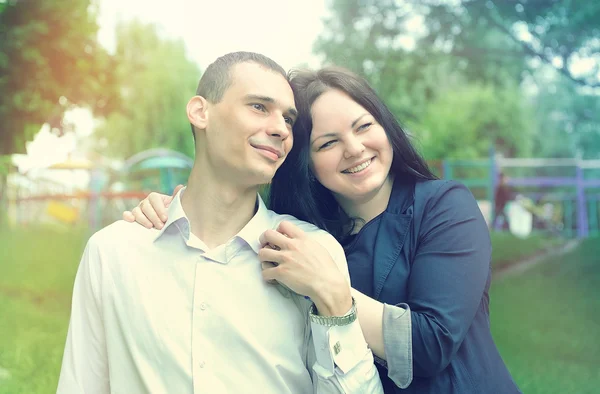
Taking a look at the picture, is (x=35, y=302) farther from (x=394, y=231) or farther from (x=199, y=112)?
(x=394, y=231)

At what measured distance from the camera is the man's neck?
1.38m

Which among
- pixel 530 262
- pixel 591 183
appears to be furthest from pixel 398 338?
pixel 591 183

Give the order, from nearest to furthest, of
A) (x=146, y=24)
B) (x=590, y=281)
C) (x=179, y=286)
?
(x=179, y=286) → (x=590, y=281) → (x=146, y=24)

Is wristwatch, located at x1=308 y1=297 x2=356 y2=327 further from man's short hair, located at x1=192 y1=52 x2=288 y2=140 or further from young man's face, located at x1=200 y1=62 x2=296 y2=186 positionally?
man's short hair, located at x1=192 y1=52 x2=288 y2=140

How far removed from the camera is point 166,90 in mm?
7137

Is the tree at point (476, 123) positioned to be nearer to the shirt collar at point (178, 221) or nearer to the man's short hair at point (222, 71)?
the man's short hair at point (222, 71)

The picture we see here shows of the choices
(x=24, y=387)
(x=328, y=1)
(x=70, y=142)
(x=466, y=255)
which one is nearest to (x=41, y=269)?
(x=70, y=142)

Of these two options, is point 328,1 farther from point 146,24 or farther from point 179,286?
point 179,286

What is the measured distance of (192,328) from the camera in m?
1.24

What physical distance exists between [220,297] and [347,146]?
0.52m

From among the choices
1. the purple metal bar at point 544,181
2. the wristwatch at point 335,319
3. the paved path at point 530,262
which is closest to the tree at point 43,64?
the purple metal bar at point 544,181

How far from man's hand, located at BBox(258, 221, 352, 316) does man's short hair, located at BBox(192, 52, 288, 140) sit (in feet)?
1.23

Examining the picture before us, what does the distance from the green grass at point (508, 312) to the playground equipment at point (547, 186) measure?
246 mm

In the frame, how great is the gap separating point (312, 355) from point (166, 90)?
6305 mm
